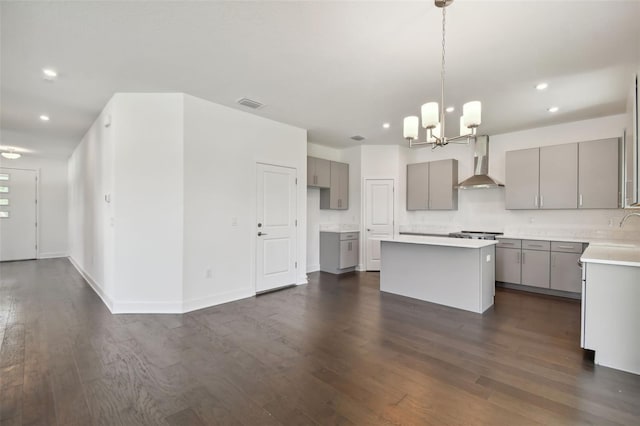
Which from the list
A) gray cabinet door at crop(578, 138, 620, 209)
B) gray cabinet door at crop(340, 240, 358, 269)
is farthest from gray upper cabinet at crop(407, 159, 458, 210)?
gray cabinet door at crop(578, 138, 620, 209)

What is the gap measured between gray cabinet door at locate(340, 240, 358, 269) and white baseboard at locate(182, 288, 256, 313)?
2215 millimetres

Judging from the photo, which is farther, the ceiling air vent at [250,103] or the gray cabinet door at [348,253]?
the gray cabinet door at [348,253]

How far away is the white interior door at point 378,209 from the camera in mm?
6578

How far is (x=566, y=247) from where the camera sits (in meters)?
4.51

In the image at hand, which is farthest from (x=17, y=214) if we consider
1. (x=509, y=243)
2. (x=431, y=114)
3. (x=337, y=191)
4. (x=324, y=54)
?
(x=509, y=243)

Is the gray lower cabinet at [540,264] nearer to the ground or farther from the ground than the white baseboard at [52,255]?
farther from the ground

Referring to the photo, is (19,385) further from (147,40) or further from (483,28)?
(483,28)

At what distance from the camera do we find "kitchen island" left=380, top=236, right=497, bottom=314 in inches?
151

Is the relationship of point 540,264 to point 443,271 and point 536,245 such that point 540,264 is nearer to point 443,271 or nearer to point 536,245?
point 536,245

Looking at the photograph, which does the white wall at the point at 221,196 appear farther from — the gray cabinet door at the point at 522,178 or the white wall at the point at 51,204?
the white wall at the point at 51,204

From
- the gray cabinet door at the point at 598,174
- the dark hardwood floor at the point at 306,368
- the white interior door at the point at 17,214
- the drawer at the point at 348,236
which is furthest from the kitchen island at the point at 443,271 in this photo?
the white interior door at the point at 17,214

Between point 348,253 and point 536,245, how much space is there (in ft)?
10.9

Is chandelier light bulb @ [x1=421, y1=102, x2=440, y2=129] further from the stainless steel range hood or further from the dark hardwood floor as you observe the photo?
the stainless steel range hood

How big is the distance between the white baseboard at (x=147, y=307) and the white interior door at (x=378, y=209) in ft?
13.2
